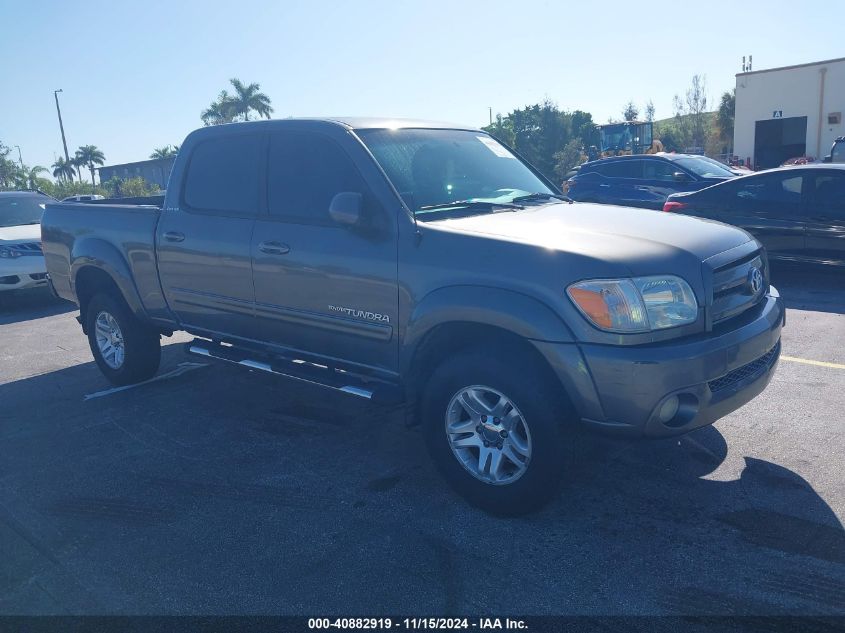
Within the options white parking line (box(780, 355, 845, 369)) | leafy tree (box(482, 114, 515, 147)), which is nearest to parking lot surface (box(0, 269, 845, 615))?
white parking line (box(780, 355, 845, 369))

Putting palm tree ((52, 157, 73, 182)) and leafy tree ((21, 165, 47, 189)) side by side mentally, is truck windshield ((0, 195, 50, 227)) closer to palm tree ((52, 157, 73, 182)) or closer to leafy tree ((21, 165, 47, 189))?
leafy tree ((21, 165, 47, 189))

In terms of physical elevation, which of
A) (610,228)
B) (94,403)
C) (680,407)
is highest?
(610,228)

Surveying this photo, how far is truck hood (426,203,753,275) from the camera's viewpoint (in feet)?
11.3

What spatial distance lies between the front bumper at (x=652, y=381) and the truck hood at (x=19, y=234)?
960 cm

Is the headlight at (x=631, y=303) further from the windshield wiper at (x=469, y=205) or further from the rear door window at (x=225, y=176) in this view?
the rear door window at (x=225, y=176)

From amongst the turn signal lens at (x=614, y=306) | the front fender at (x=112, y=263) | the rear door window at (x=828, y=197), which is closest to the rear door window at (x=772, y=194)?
the rear door window at (x=828, y=197)

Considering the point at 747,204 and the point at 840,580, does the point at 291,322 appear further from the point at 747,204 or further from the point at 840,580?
the point at 747,204

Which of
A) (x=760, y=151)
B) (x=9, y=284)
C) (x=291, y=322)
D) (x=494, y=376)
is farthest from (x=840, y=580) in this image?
(x=760, y=151)

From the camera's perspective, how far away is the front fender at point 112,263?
5836 millimetres

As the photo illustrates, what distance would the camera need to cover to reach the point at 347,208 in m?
3.99

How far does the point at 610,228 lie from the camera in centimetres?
387

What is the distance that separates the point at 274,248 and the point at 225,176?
2.95ft

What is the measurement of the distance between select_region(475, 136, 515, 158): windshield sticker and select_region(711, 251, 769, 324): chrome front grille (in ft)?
6.21

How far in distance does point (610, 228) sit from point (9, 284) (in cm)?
934
